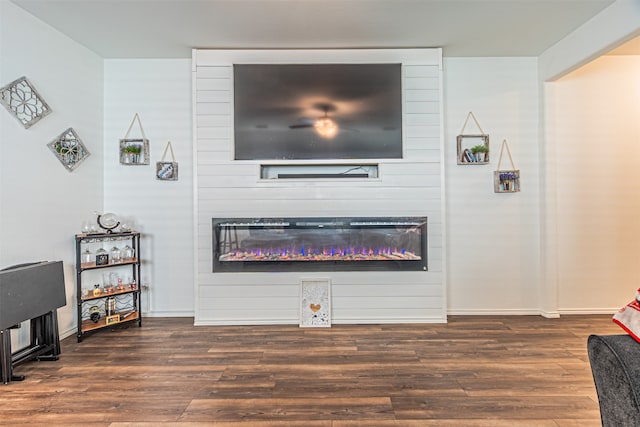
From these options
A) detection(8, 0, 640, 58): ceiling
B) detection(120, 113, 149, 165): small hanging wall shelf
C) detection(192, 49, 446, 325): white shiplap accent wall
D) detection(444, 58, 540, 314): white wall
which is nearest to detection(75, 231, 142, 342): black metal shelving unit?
detection(192, 49, 446, 325): white shiplap accent wall

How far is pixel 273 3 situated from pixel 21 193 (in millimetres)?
2402

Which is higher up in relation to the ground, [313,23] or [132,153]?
[313,23]

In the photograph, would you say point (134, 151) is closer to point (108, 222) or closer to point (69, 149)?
point (69, 149)

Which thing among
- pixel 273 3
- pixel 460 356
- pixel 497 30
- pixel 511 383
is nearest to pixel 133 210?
pixel 273 3

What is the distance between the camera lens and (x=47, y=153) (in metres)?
2.86

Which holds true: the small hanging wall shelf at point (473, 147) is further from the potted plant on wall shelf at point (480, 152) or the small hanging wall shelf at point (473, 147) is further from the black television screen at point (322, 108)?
the black television screen at point (322, 108)

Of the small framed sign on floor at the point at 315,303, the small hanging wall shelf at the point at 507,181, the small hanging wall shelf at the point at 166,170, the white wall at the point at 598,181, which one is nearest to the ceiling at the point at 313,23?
the white wall at the point at 598,181

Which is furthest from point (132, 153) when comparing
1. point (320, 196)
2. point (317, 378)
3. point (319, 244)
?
point (317, 378)

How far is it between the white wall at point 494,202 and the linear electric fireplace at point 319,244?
0.56m

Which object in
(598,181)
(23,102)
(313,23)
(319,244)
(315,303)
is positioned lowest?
(315,303)

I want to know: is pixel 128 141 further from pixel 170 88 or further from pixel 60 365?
pixel 60 365

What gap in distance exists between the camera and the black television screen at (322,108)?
10.7 ft

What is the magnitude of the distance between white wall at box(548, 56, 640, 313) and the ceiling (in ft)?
2.48

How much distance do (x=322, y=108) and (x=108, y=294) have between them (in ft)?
8.51
